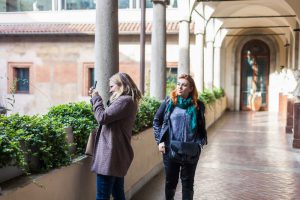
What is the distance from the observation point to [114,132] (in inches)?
147

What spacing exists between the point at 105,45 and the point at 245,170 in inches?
149

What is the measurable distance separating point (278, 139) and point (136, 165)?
6869 mm

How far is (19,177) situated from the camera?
3.27 meters

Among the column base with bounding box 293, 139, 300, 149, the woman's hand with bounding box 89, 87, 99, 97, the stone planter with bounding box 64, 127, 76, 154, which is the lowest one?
the column base with bounding box 293, 139, 300, 149

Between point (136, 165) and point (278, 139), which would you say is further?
point (278, 139)

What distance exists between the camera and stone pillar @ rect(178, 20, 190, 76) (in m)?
10.7

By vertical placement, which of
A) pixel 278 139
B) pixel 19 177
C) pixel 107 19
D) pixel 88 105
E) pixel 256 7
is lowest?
pixel 278 139

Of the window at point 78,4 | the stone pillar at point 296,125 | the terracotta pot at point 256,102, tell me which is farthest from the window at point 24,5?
the stone pillar at point 296,125

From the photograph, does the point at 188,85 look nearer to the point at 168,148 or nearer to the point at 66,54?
the point at 168,148

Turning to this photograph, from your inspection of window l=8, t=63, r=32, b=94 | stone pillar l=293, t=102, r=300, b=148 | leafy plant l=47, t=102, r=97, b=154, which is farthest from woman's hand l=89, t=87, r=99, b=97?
window l=8, t=63, r=32, b=94

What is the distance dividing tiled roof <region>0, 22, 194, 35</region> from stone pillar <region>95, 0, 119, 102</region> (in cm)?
1375

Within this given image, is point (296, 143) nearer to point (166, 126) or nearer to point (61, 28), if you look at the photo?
point (166, 126)

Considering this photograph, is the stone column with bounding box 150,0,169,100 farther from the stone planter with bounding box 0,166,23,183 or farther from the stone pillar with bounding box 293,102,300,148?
the stone planter with bounding box 0,166,23,183

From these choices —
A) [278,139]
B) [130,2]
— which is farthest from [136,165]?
[130,2]
